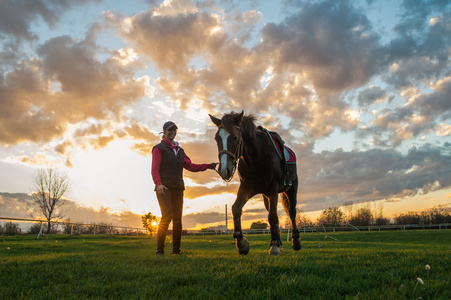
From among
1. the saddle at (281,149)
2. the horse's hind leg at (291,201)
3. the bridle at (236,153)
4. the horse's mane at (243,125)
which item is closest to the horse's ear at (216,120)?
the horse's mane at (243,125)

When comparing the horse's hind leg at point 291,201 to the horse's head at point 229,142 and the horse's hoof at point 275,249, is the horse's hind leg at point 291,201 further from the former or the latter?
the horse's head at point 229,142

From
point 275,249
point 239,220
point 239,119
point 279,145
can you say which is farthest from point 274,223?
point 239,119

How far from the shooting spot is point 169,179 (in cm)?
701

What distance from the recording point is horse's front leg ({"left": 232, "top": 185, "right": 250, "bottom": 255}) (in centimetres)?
621

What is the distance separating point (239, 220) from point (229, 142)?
1.82m

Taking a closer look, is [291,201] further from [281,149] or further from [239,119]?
[239,119]

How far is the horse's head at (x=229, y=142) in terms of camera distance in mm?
5375

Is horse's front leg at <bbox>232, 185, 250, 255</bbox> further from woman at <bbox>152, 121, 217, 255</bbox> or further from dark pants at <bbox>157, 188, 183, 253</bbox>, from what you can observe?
dark pants at <bbox>157, 188, 183, 253</bbox>

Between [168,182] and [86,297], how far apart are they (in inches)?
163

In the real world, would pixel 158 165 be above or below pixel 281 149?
below

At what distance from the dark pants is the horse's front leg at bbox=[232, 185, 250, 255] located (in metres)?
1.51

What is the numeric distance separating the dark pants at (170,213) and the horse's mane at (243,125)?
2.30m

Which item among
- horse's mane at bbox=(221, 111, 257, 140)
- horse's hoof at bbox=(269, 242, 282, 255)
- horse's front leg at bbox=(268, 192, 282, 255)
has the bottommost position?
horse's hoof at bbox=(269, 242, 282, 255)

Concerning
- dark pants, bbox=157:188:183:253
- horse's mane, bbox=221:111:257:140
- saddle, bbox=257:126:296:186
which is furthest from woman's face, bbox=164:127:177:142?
saddle, bbox=257:126:296:186
